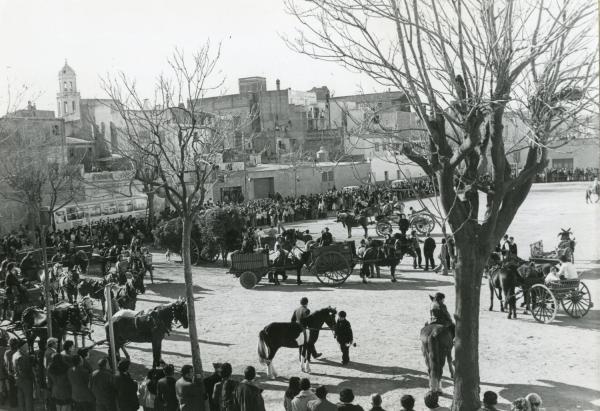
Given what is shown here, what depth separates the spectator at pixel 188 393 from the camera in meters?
8.16

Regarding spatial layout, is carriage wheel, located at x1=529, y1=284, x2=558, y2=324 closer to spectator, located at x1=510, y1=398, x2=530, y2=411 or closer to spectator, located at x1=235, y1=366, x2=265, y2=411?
spectator, located at x1=510, y1=398, x2=530, y2=411

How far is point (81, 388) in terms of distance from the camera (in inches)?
348

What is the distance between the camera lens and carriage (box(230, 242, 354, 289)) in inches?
727

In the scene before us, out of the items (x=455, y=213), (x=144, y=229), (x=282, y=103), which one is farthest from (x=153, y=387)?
(x=282, y=103)

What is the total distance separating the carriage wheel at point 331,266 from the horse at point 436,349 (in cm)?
863

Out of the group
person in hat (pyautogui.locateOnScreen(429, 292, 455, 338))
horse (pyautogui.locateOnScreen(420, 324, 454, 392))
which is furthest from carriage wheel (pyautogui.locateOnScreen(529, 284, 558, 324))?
horse (pyautogui.locateOnScreen(420, 324, 454, 392))

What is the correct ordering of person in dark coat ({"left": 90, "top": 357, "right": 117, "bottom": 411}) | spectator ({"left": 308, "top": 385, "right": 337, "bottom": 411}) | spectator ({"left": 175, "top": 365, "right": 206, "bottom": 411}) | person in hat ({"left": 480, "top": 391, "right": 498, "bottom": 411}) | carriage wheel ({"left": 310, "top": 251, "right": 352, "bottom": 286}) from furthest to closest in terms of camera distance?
1. carriage wheel ({"left": 310, "top": 251, "right": 352, "bottom": 286})
2. person in dark coat ({"left": 90, "top": 357, "right": 117, "bottom": 411})
3. spectator ({"left": 175, "top": 365, "right": 206, "bottom": 411})
4. spectator ({"left": 308, "top": 385, "right": 337, "bottom": 411})
5. person in hat ({"left": 480, "top": 391, "right": 498, "bottom": 411})

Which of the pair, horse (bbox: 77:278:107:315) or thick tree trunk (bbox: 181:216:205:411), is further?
horse (bbox: 77:278:107:315)

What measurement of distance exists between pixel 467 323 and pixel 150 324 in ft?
19.7

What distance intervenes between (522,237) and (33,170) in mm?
21153

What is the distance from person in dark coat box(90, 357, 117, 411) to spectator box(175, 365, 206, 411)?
1012 mm

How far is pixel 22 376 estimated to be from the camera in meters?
9.55

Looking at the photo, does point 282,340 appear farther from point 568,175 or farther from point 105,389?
point 568,175

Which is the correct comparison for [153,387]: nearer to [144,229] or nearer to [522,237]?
[522,237]
